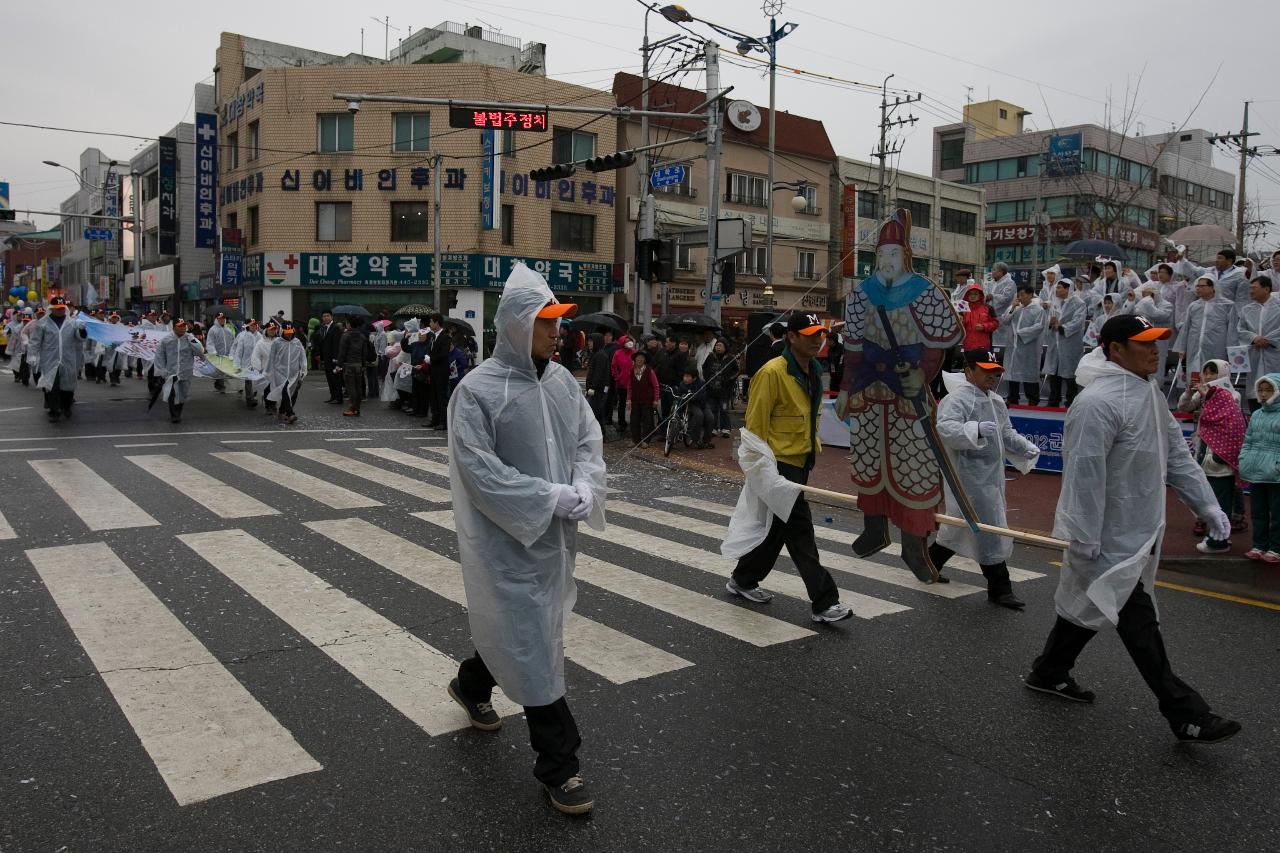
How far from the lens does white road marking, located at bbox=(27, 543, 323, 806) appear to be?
376 centimetres

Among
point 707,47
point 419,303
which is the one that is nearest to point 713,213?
point 707,47

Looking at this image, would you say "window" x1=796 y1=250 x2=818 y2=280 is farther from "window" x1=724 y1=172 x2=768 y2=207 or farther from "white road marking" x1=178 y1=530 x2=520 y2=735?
"white road marking" x1=178 y1=530 x2=520 y2=735

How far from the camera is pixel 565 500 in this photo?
363 centimetres

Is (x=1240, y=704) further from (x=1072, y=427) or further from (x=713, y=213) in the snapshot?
(x=713, y=213)

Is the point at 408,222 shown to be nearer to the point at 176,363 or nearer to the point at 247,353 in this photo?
the point at 247,353

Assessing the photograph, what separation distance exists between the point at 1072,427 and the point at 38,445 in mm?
12368

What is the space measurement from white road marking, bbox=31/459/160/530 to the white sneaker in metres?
5.48

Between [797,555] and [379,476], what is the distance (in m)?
6.46

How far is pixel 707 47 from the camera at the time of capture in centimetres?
1873

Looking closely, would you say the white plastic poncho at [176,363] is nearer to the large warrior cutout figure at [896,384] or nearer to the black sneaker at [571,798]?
the large warrior cutout figure at [896,384]

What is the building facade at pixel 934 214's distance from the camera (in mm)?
43688

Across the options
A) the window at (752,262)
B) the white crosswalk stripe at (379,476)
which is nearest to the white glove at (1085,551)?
the white crosswalk stripe at (379,476)

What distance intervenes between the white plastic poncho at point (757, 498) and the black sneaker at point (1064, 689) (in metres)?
1.69

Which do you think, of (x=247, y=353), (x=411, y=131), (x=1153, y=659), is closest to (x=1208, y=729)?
(x=1153, y=659)
